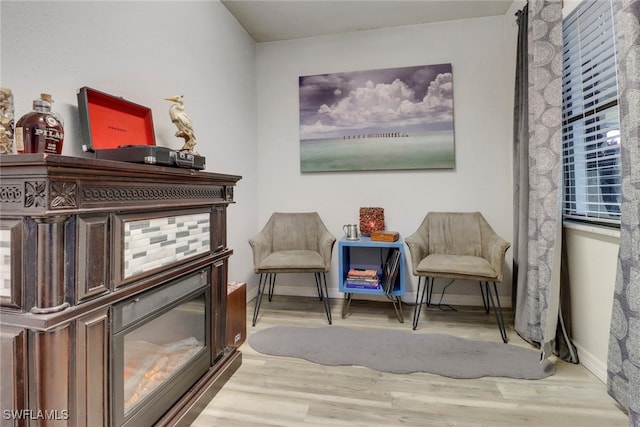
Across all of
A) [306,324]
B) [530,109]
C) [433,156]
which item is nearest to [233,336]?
[306,324]

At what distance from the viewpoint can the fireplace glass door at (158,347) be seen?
1.04m

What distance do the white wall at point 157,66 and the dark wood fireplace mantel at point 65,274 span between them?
50 centimetres

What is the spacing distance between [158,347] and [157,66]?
1529 millimetres

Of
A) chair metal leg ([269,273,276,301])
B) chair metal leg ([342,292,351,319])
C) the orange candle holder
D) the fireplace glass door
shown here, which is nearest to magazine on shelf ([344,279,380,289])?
chair metal leg ([342,292,351,319])

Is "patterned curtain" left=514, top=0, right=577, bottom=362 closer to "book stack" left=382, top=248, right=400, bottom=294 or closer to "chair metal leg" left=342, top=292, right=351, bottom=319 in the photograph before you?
"book stack" left=382, top=248, right=400, bottom=294

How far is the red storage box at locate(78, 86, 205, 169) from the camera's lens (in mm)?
1160

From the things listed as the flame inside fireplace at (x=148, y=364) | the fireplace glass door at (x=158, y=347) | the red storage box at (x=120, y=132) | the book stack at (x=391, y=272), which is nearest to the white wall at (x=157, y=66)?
the red storage box at (x=120, y=132)

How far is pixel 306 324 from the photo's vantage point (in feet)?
7.75

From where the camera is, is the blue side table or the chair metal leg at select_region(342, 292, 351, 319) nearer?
the blue side table

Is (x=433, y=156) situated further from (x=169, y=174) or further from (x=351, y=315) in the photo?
(x=169, y=174)

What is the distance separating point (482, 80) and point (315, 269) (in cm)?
222

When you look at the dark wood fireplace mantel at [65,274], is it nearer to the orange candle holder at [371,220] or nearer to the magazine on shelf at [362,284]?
the magazine on shelf at [362,284]

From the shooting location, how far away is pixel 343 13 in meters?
2.58

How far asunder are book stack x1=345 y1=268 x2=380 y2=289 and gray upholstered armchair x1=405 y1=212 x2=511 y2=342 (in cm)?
35
